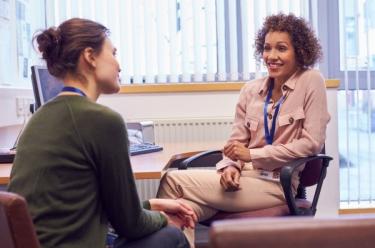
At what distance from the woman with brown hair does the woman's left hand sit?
0.75m

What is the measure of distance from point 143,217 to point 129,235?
61 mm

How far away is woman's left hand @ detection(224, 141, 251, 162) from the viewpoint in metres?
1.99

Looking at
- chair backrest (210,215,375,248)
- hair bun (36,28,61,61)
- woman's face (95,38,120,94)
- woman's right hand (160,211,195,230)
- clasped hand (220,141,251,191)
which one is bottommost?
woman's right hand (160,211,195,230)

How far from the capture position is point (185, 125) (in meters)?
3.08

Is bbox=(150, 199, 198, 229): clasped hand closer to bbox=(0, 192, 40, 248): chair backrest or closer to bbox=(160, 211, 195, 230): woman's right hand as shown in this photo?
bbox=(160, 211, 195, 230): woman's right hand

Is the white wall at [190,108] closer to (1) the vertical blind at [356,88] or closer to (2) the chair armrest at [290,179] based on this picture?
(1) the vertical blind at [356,88]

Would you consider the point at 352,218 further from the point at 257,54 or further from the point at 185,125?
the point at 185,125

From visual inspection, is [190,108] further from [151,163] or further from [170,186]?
[151,163]

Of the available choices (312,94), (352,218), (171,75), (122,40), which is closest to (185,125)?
(171,75)

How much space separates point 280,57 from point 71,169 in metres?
1.22

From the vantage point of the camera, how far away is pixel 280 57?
83.1 inches

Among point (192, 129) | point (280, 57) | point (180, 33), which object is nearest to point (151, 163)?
point (280, 57)

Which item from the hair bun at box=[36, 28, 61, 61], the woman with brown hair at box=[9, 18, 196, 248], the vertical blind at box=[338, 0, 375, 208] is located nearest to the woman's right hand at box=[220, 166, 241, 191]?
the woman with brown hair at box=[9, 18, 196, 248]

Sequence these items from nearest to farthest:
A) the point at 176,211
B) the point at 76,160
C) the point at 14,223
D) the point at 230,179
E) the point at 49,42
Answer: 1. the point at 14,223
2. the point at 76,160
3. the point at 49,42
4. the point at 176,211
5. the point at 230,179
